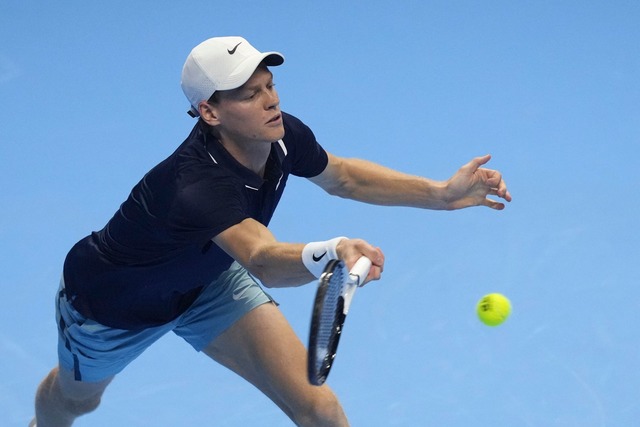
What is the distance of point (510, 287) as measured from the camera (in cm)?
532

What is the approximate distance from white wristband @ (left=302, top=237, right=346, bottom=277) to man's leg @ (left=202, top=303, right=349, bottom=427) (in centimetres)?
66

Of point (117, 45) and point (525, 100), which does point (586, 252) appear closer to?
point (525, 100)

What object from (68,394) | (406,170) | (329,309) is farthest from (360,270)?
(406,170)

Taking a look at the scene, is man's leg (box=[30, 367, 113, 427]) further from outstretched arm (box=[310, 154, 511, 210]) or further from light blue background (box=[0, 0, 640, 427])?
outstretched arm (box=[310, 154, 511, 210])

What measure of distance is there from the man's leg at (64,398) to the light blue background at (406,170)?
79cm

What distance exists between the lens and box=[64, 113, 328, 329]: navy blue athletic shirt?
3119 mm

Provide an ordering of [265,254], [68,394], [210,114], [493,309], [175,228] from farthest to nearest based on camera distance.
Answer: [493,309] → [68,394] → [210,114] → [175,228] → [265,254]

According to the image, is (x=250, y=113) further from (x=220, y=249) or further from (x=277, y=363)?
(x=277, y=363)

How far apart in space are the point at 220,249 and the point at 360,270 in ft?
2.96

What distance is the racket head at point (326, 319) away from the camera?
2.64 metres

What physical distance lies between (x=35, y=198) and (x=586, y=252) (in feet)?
10.2

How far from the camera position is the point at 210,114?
3.32 meters

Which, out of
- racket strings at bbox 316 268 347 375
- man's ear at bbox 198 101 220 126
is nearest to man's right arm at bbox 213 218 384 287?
racket strings at bbox 316 268 347 375

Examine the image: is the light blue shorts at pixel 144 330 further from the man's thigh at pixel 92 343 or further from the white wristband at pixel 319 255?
the white wristband at pixel 319 255
